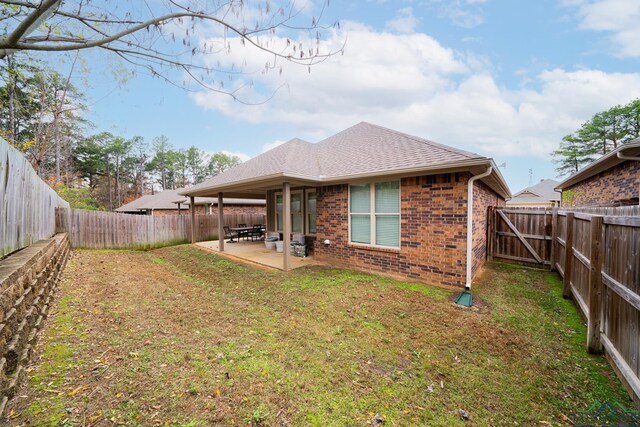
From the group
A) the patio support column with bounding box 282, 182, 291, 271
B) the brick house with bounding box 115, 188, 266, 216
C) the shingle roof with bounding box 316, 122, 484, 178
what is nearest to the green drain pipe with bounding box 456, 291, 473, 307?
the shingle roof with bounding box 316, 122, 484, 178

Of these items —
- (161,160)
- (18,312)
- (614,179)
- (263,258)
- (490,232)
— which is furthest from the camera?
(161,160)

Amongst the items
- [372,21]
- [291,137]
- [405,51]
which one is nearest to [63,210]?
[291,137]

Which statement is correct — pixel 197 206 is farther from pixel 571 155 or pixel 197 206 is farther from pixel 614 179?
pixel 571 155

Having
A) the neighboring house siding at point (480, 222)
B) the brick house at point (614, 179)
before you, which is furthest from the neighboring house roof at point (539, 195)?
the neighboring house siding at point (480, 222)

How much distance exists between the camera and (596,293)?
3348 mm

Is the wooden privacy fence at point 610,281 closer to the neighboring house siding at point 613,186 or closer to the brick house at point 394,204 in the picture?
the brick house at point 394,204

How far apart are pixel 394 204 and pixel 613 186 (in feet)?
26.8

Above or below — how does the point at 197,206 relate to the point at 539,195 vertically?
below

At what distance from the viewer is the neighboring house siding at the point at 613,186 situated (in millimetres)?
7088

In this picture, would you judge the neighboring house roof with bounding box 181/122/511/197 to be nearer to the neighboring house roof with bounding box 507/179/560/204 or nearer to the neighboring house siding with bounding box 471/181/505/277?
the neighboring house siding with bounding box 471/181/505/277

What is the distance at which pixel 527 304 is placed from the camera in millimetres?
5086

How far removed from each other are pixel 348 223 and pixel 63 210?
1164cm

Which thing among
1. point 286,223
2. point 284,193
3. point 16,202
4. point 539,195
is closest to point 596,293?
point 286,223

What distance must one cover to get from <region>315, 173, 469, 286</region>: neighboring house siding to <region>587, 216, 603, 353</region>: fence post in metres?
2.29
